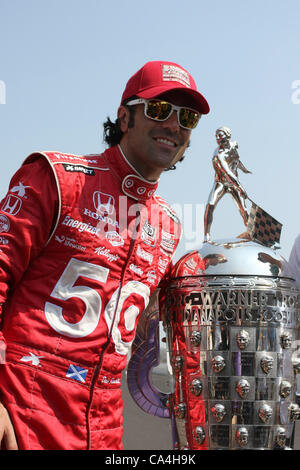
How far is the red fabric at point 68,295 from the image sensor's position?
2.81 m

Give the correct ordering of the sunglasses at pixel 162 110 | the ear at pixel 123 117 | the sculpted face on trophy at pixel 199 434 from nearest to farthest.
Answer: the sunglasses at pixel 162 110, the ear at pixel 123 117, the sculpted face on trophy at pixel 199 434

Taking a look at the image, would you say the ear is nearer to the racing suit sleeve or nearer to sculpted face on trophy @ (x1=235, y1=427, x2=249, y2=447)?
the racing suit sleeve

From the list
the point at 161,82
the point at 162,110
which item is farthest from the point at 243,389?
the point at 161,82

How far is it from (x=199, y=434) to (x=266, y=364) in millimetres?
472

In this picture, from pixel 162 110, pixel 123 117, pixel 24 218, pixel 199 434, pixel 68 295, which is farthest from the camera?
pixel 199 434

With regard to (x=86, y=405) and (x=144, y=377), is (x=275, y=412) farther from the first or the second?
(x=86, y=405)

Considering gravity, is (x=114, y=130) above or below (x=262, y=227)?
above

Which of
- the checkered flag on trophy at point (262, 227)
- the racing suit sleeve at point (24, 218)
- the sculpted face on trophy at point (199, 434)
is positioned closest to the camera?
the racing suit sleeve at point (24, 218)

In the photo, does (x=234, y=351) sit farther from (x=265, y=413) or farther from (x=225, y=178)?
(x=225, y=178)

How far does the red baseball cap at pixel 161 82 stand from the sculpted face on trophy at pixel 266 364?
121 centimetres

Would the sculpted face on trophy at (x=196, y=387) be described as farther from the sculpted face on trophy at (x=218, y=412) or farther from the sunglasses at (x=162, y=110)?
the sunglasses at (x=162, y=110)

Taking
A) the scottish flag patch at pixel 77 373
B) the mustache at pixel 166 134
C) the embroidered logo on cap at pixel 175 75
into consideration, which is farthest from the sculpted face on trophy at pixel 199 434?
the embroidered logo on cap at pixel 175 75

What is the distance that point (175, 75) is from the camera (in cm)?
321

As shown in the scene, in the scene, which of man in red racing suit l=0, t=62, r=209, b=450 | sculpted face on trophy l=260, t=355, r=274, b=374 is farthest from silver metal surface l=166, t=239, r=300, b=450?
man in red racing suit l=0, t=62, r=209, b=450
